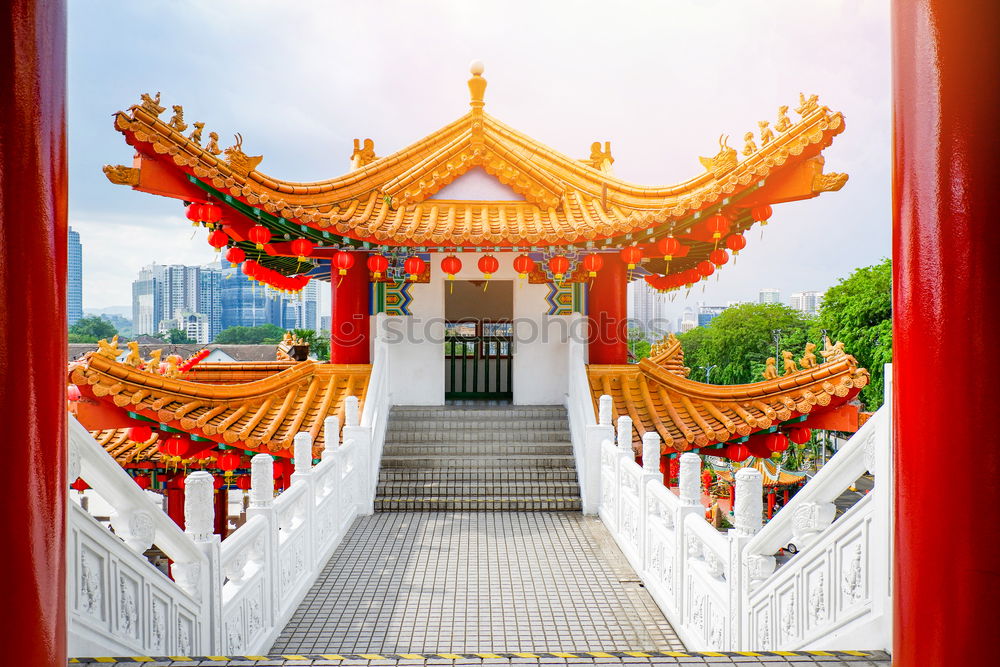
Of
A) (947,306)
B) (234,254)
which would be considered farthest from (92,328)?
(947,306)

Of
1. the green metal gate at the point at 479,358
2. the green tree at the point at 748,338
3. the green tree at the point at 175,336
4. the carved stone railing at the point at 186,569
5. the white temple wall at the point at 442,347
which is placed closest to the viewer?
the carved stone railing at the point at 186,569

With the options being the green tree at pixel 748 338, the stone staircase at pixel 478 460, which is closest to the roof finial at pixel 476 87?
the stone staircase at pixel 478 460

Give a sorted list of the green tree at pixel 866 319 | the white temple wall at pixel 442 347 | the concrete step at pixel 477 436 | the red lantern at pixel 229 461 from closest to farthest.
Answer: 1. the red lantern at pixel 229 461
2. the concrete step at pixel 477 436
3. the white temple wall at pixel 442 347
4. the green tree at pixel 866 319

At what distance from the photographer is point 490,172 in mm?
7871

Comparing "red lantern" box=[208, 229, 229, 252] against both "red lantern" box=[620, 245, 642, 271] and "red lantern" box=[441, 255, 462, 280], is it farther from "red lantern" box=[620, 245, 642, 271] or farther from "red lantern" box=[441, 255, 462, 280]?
"red lantern" box=[620, 245, 642, 271]

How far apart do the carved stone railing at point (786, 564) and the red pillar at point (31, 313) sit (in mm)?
2765

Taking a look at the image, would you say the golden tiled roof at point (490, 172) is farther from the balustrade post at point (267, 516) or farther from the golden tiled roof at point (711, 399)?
the balustrade post at point (267, 516)

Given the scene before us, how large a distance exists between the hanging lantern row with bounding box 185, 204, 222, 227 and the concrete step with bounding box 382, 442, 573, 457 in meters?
3.08

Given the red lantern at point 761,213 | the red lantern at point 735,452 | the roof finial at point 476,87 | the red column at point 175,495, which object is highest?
the roof finial at point 476,87

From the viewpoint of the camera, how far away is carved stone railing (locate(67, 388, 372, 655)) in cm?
247

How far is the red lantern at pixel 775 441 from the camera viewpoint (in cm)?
714

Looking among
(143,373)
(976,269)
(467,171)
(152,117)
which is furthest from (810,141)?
(143,373)

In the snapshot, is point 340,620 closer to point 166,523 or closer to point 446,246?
point 166,523

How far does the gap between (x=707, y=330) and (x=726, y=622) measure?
45.4 metres
